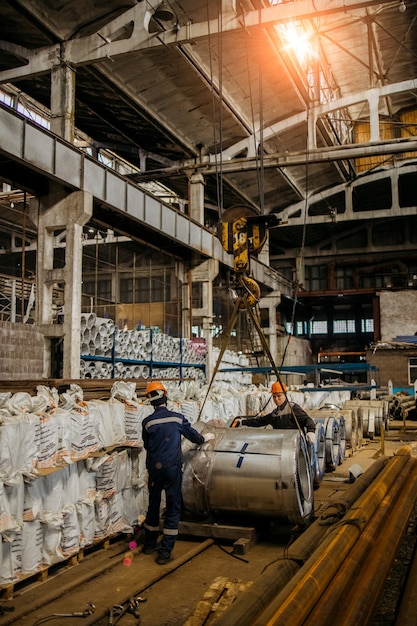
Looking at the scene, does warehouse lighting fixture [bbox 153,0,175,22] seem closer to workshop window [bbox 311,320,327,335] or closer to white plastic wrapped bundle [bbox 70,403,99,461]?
white plastic wrapped bundle [bbox 70,403,99,461]

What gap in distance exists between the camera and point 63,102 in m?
14.9

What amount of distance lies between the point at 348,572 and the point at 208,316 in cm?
1698

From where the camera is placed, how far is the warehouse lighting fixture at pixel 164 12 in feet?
49.8

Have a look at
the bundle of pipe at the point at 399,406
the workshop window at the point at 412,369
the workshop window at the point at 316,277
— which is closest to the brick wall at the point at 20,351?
the bundle of pipe at the point at 399,406

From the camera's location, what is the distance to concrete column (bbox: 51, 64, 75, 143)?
48.2 feet

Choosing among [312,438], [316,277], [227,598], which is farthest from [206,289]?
[316,277]

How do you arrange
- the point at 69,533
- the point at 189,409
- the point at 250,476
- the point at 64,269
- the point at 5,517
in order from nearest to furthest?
the point at 5,517
the point at 69,533
the point at 250,476
the point at 189,409
the point at 64,269

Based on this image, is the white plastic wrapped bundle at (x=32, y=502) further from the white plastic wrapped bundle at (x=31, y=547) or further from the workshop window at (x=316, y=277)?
the workshop window at (x=316, y=277)

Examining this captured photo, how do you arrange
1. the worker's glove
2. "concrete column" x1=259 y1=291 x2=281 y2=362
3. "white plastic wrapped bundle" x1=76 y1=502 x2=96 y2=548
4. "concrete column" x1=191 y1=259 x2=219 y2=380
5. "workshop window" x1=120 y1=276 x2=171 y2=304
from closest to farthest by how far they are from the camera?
1. "white plastic wrapped bundle" x1=76 y1=502 x2=96 y2=548
2. the worker's glove
3. "concrete column" x1=191 y1=259 x2=219 y2=380
4. "workshop window" x1=120 y1=276 x2=171 y2=304
5. "concrete column" x1=259 y1=291 x2=281 y2=362

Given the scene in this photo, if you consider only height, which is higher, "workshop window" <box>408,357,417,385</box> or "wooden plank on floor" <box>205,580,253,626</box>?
"workshop window" <box>408,357,417,385</box>

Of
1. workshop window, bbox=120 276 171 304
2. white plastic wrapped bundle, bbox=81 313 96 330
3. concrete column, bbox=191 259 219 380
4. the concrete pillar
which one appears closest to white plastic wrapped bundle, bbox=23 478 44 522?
the concrete pillar

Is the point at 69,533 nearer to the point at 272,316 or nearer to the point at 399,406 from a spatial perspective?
the point at 399,406

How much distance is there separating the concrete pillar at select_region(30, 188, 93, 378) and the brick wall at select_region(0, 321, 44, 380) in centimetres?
26

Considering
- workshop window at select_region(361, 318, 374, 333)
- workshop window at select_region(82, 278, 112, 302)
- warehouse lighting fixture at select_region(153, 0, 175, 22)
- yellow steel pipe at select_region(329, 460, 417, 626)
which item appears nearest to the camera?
yellow steel pipe at select_region(329, 460, 417, 626)
